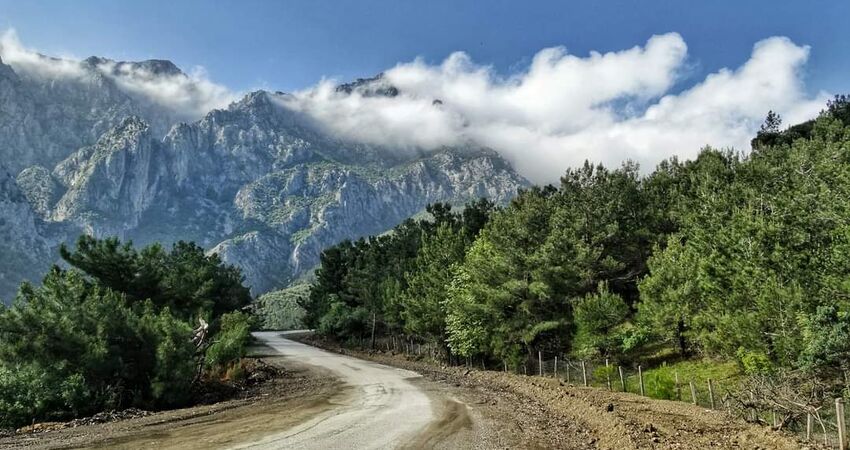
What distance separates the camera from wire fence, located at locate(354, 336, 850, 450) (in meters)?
14.2

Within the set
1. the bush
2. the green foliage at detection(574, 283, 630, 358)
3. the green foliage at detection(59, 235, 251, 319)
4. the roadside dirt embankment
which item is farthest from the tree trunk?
the bush

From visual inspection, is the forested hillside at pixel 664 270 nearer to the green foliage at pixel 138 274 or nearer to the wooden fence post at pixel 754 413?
the wooden fence post at pixel 754 413

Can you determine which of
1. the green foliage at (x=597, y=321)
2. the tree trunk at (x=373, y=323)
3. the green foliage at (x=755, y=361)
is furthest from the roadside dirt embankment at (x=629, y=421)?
the tree trunk at (x=373, y=323)

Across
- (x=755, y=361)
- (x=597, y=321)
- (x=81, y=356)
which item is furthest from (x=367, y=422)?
(x=597, y=321)

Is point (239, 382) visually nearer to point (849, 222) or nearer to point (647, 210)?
point (849, 222)

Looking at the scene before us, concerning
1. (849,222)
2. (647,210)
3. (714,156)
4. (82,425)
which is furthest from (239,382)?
(714,156)

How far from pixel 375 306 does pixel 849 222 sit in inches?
2057

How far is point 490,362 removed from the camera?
45.4 m

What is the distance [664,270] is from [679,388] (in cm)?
1100

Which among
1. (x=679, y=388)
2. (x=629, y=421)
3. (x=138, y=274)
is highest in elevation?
(x=138, y=274)

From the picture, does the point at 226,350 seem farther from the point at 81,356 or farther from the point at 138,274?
the point at 81,356

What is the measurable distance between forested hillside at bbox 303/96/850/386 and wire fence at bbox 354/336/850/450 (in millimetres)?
957

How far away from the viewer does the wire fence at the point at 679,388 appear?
1417 cm

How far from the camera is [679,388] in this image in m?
23.7
